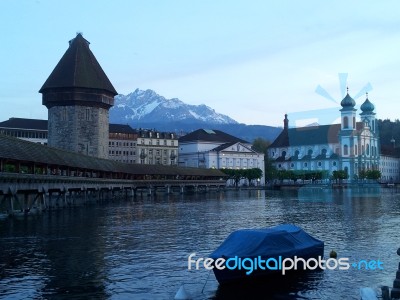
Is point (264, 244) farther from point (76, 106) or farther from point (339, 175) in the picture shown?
point (339, 175)

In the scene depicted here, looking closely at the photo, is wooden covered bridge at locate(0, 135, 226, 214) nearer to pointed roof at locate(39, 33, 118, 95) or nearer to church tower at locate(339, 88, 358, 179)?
pointed roof at locate(39, 33, 118, 95)

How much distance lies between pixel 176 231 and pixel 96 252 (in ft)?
37.6

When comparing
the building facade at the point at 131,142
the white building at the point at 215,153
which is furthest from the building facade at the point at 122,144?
the white building at the point at 215,153

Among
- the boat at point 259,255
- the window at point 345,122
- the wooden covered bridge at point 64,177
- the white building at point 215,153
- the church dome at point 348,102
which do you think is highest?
the church dome at point 348,102

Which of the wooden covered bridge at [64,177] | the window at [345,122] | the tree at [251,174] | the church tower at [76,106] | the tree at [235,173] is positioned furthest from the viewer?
the window at [345,122]

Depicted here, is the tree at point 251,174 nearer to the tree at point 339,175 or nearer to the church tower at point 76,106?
the tree at point 339,175

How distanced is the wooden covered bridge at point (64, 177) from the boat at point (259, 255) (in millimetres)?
28861

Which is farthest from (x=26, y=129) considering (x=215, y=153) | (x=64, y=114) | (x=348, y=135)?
(x=348, y=135)

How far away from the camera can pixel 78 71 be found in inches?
4446

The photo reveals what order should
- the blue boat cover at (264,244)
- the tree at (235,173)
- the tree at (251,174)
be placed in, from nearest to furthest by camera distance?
the blue boat cover at (264,244), the tree at (235,173), the tree at (251,174)

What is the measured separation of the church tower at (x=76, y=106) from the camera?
4360 inches

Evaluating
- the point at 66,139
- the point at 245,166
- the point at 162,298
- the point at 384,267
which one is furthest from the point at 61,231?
the point at 245,166

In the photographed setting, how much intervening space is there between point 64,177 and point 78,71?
53.1 m

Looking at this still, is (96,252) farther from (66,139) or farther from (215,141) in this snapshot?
(215,141)
